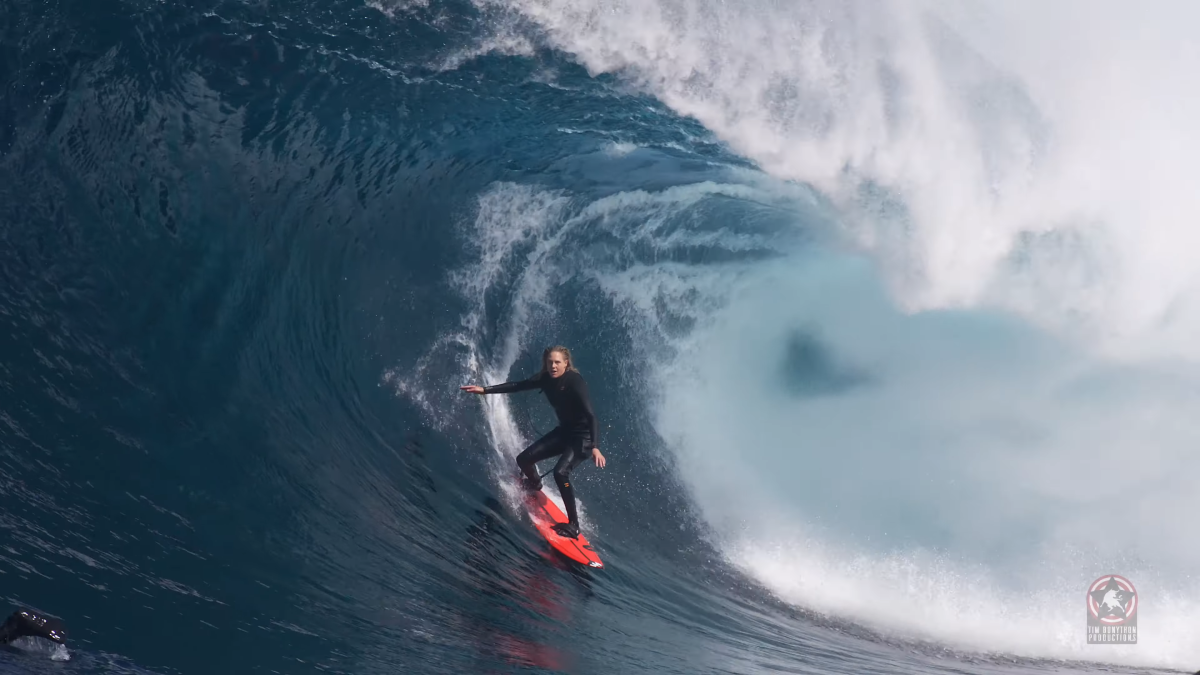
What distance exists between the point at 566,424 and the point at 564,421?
1.2 inches

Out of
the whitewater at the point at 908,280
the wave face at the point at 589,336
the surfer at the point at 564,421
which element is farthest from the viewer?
the whitewater at the point at 908,280

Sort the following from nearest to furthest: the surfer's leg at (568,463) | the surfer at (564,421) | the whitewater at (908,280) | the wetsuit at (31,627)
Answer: the wetsuit at (31,627) → the surfer at (564,421) → the surfer's leg at (568,463) → the whitewater at (908,280)

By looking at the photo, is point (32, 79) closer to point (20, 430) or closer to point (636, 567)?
point (20, 430)

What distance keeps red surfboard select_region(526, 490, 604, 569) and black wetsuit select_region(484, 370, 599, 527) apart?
0.20 m

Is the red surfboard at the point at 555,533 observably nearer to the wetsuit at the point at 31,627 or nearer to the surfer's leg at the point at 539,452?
the surfer's leg at the point at 539,452

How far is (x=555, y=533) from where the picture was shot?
26.2 feet

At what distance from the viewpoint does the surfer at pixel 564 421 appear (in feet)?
24.0

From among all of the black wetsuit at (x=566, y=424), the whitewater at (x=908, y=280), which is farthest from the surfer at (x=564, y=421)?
the whitewater at (x=908, y=280)

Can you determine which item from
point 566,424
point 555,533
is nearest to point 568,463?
point 566,424

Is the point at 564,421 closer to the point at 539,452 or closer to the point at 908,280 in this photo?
the point at 539,452

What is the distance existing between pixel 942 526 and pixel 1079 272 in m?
4.92

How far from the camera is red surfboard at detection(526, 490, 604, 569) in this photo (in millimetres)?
7898

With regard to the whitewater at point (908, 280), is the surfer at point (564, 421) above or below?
below

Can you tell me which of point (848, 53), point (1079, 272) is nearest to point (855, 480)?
point (1079, 272)
